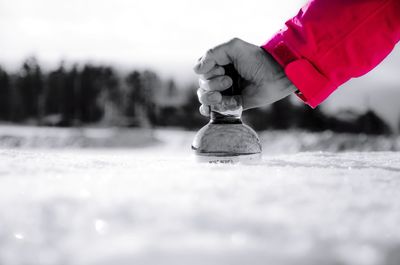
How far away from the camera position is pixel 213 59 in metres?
1.43

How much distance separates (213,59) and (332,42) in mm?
483

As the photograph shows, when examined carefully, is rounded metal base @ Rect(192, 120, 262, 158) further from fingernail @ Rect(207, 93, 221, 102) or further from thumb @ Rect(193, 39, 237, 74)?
thumb @ Rect(193, 39, 237, 74)

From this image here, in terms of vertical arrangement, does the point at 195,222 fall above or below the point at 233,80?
below

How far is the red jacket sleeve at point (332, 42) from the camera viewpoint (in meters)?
1.50

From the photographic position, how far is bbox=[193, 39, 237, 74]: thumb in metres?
1.42

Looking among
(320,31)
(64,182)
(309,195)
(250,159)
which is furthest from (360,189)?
(320,31)

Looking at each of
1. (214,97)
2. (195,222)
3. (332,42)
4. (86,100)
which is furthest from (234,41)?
(86,100)

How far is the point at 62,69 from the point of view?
24.4m

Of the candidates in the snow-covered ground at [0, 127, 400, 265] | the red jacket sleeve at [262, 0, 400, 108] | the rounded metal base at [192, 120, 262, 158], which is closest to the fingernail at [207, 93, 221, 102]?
the rounded metal base at [192, 120, 262, 158]

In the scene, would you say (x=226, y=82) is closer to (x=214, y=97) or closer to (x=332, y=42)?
(x=214, y=97)

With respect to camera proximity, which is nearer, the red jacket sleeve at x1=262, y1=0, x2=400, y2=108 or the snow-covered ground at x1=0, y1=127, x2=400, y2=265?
the snow-covered ground at x1=0, y1=127, x2=400, y2=265

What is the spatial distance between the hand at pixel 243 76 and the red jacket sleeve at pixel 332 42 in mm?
74

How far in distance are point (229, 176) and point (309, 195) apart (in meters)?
0.22

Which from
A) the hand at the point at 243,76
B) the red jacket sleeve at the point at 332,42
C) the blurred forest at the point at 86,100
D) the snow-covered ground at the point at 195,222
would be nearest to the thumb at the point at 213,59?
the hand at the point at 243,76
